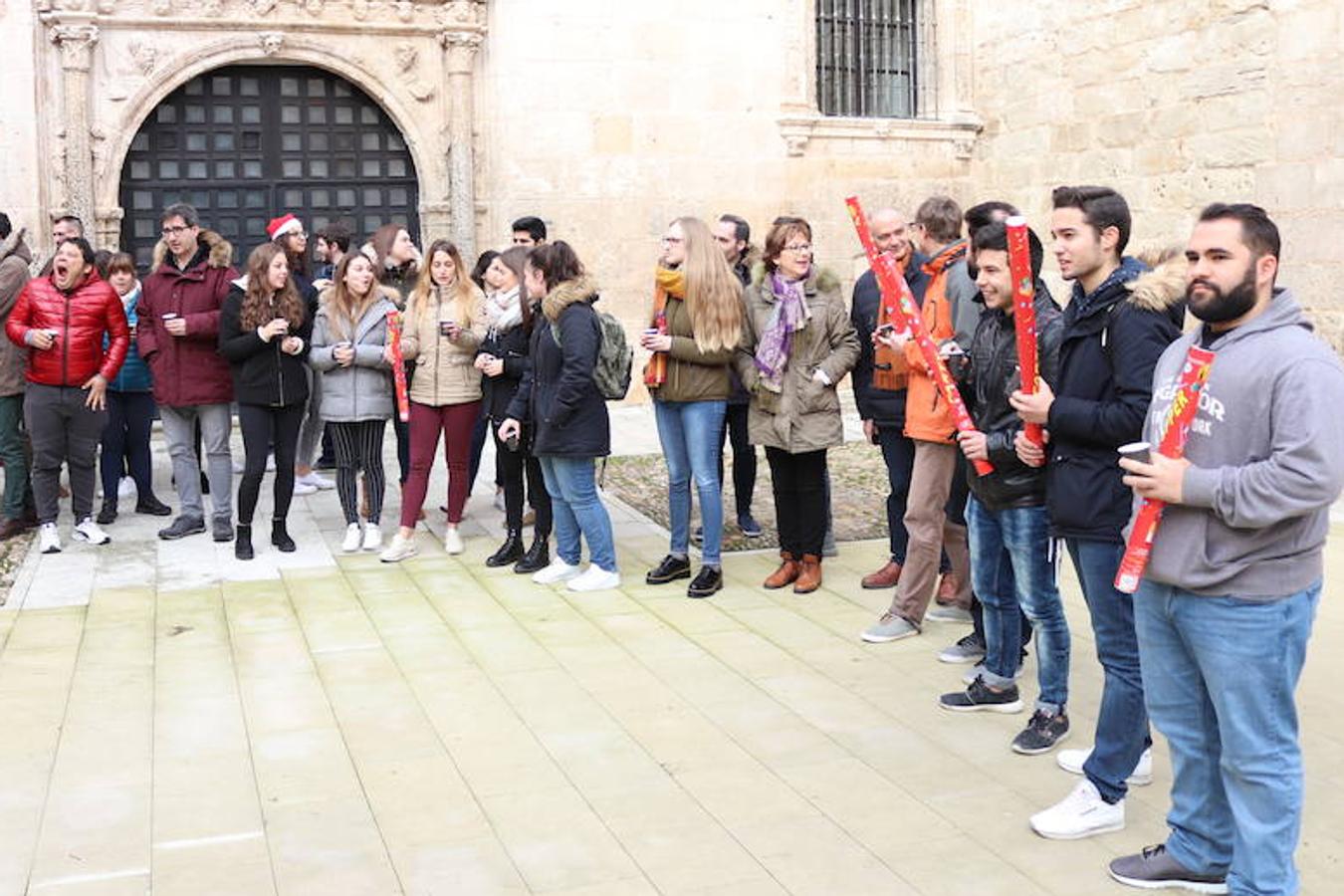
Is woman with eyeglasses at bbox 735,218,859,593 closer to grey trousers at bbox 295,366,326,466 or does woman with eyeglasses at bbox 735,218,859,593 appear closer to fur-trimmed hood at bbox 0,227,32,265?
grey trousers at bbox 295,366,326,466

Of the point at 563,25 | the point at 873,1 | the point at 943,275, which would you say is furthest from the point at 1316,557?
the point at 873,1

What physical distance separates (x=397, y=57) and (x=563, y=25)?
1573mm

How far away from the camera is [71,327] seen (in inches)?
336

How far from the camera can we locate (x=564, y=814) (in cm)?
→ 452

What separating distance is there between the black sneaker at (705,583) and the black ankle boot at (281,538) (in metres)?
2.41

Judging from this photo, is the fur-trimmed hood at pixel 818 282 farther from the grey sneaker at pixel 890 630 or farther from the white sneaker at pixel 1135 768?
the white sneaker at pixel 1135 768

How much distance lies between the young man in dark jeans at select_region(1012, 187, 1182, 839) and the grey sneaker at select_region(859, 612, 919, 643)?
2044mm

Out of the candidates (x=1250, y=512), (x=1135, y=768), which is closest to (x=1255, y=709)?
(x=1250, y=512)

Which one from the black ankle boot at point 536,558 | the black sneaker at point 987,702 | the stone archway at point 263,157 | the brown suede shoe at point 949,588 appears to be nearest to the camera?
the black sneaker at point 987,702

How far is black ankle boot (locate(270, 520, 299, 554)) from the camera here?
8359mm

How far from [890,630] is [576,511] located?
1764 mm

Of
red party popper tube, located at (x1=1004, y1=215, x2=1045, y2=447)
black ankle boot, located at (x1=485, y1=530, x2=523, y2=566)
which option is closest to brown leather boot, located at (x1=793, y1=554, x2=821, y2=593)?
black ankle boot, located at (x1=485, y1=530, x2=523, y2=566)

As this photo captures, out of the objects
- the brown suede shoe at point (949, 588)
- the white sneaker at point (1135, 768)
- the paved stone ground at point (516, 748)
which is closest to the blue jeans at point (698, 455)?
the paved stone ground at point (516, 748)

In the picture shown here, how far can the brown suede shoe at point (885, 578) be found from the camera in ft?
24.2
